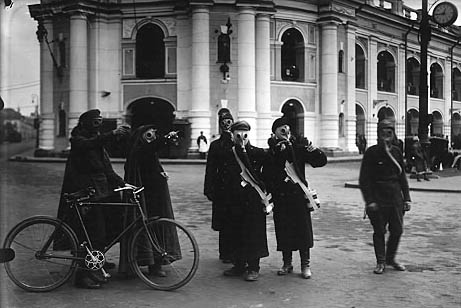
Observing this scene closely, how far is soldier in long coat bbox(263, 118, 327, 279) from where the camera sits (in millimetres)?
5891

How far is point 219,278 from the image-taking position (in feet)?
19.5

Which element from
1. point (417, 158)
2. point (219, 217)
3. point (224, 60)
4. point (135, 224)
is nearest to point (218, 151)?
point (219, 217)

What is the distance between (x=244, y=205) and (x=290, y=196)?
47cm

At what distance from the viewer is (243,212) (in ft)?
19.4

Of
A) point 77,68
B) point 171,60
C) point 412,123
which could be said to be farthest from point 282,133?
point 171,60

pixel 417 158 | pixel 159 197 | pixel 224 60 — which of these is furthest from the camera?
pixel 224 60

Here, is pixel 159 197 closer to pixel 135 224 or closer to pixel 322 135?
pixel 135 224

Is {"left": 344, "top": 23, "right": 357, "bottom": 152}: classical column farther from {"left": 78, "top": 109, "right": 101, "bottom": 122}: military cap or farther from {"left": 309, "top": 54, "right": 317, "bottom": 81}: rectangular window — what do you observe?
{"left": 78, "top": 109, "right": 101, "bottom": 122}: military cap

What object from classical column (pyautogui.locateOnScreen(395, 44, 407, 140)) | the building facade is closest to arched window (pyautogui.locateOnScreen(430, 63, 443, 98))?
classical column (pyautogui.locateOnScreen(395, 44, 407, 140))

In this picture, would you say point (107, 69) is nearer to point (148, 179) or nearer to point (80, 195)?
point (148, 179)

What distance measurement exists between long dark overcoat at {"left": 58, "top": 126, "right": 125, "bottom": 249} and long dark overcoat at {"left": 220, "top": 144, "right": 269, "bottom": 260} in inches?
42.3

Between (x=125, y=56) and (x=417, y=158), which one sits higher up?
(x=125, y=56)

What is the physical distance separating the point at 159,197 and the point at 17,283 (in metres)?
1.50

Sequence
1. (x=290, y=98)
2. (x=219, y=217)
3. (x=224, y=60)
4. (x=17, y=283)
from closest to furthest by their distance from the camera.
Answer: (x=17, y=283) < (x=219, y=217) < (x=224, y=60) < (x=290, y=98)
